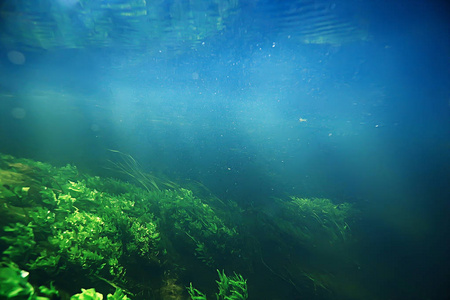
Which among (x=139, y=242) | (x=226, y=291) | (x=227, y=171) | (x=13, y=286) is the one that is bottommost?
(x=13, y=286)

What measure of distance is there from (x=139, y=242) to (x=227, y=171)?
20.2 ft

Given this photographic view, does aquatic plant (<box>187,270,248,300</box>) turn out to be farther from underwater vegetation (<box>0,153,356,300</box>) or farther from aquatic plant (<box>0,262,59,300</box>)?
aquatic plant (<box>0,262,59,300</box>)

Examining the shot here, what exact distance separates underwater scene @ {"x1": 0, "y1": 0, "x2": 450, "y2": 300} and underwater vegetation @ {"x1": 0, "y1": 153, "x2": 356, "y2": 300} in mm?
29

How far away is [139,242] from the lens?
3797mm

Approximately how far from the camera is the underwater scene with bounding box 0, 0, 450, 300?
333 centimetres

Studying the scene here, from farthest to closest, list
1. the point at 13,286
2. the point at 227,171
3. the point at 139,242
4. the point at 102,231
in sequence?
the point at 227,171 < the point at 139,242 < the point at 102,231 < the point at 13,286

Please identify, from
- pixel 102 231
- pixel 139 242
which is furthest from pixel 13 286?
pixel 139 242

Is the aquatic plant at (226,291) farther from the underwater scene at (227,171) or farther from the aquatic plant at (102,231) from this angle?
the aquatic plant at (102,231)

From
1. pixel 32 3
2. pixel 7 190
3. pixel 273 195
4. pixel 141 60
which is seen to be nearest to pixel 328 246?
pixel 273 195

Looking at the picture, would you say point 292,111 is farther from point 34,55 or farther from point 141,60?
point 34,55

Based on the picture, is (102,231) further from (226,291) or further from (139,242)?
Result: (226,291)

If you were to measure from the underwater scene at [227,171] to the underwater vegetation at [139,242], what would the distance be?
29mm

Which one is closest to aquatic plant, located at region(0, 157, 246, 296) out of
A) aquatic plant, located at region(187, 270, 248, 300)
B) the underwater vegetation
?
the underwater vegetation

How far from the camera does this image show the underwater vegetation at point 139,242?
8.26 feet
